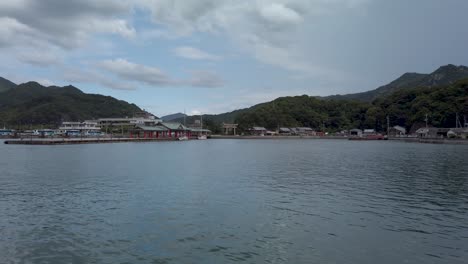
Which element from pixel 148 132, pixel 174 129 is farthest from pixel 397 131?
pixel 148 132

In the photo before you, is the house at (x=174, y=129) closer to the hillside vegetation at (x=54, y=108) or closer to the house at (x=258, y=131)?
the house at (x=258, y=131)

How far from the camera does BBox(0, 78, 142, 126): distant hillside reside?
134m

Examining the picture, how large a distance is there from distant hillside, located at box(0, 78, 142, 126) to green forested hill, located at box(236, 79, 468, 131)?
7003cm

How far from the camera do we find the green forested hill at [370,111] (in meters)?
96.0

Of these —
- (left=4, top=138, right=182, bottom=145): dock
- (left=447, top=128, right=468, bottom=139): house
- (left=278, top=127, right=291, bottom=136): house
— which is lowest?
(left=4, top=138, right=182, bottom=145): dock

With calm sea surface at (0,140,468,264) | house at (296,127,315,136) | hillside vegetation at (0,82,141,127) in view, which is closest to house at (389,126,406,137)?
house at (296,127,315,136)

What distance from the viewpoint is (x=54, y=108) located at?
5669 inches

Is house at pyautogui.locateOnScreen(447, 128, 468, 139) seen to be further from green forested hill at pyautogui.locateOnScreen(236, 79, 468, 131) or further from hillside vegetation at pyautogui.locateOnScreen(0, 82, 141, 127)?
hillside vegetation at pyautogui.locateOnScreen(0, 82, 141, 127)

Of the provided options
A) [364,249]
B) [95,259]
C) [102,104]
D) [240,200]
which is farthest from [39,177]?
[102,104]

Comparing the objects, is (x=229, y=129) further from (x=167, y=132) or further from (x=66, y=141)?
(x=66, y=141)

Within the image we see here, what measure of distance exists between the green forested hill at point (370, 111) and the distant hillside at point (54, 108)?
230 feet

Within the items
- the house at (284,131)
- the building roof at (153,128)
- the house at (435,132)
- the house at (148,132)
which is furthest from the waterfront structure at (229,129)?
the house at (435,132)

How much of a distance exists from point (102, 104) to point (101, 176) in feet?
558

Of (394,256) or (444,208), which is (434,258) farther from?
(444,208)
